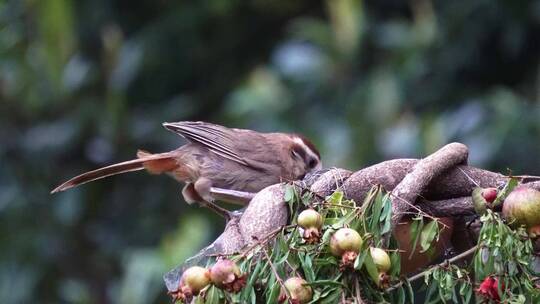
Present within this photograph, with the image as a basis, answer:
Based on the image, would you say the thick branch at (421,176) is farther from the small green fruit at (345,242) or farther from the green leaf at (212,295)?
the green leaf at (212,295)

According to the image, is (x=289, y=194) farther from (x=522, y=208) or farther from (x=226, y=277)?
(x=522, y=208)

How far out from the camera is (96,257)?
7.81 metres

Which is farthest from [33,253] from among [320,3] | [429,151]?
[320,3]

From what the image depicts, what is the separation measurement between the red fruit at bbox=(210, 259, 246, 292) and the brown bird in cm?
234

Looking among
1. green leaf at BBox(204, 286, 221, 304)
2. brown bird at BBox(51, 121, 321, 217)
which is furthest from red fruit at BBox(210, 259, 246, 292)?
brown bird at BBox(51, 121, 321, 217)

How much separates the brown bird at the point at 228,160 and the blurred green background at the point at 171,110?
1.40 m

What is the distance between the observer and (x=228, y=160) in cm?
477

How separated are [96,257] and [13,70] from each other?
4.72 feet

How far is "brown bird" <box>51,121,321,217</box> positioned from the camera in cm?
463

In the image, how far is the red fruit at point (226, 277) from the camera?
212cm

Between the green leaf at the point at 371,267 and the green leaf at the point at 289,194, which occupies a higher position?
the green leaf at the point at 289,194

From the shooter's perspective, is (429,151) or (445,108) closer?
(429,151)

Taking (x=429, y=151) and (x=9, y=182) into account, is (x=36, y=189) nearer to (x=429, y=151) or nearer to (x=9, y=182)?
(x=9, y=182)

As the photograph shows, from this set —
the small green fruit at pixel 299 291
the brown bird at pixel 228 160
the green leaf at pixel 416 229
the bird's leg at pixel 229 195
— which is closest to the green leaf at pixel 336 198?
the green leaf at pixel 416 229
